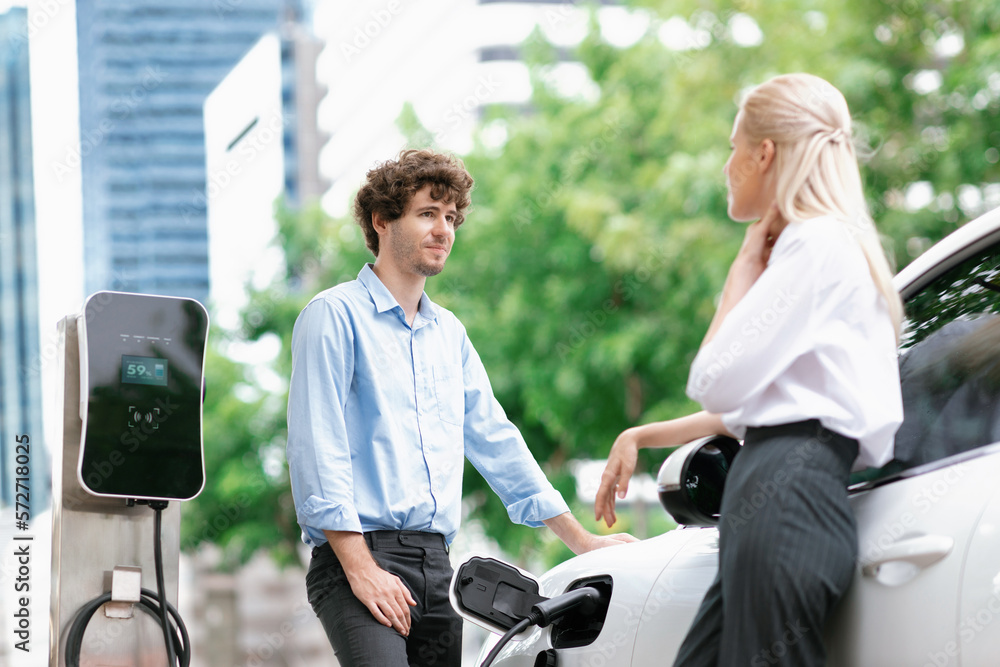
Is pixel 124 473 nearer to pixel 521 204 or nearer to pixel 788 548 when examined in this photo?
pixel 788 548

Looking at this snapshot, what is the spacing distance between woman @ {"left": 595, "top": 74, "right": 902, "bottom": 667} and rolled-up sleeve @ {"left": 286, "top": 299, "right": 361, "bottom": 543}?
97cm

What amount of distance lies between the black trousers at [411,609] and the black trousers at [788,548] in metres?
0.92

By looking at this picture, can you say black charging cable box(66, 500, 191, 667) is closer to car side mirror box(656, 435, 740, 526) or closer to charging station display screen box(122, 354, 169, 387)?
charging station display screen box(122, 354, 169, 387)

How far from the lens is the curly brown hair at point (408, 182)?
2.83 m

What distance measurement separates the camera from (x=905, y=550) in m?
1.76

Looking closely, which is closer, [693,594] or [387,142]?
[693,594]

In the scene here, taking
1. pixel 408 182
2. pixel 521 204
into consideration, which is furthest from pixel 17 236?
pixel 408 182

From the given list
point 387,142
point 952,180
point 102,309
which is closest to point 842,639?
point 102,309

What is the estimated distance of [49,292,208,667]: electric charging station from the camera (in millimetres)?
3195

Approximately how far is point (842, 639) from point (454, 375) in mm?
1337

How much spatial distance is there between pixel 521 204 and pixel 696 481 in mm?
9724

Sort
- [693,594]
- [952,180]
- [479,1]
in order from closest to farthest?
1. [693,594]
2. [952,180]
3. [479,1]

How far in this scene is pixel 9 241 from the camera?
1126 cm

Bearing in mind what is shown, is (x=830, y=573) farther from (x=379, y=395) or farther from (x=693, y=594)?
(x=379, y=395)
